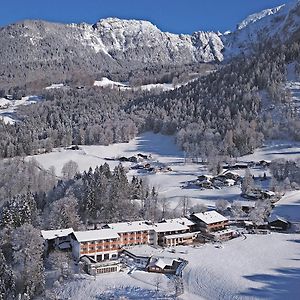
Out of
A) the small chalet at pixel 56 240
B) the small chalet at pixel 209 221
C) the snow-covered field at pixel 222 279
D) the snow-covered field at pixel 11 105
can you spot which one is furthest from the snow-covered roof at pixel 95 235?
the snow-covered field at pixel 11 105

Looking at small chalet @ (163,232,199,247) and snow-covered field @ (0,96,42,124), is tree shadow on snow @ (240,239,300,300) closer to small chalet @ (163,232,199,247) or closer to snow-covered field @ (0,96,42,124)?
small chalet @ (163,232,199,247)

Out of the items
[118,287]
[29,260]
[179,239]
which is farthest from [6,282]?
[179,239]

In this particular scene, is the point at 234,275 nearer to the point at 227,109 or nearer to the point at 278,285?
the point at 278,285

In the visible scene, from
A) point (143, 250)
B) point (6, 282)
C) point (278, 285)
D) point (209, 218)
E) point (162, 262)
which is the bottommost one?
point (6, 282)

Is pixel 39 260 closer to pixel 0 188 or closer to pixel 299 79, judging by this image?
pixel 0 188

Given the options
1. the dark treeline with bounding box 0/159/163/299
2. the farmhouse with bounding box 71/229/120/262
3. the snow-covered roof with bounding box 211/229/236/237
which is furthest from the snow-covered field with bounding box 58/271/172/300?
the snow-covered roof with bounding box 211/229/236/237
